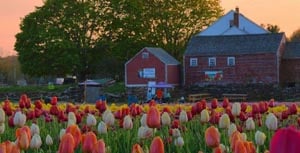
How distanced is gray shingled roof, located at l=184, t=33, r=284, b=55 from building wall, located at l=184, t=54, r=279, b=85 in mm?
600

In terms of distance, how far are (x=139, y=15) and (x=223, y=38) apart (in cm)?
1276

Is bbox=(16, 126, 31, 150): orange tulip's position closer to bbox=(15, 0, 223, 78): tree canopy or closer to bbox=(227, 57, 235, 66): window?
bbox=(227, 57, 235, 66): window

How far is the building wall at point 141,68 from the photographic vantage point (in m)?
63.9

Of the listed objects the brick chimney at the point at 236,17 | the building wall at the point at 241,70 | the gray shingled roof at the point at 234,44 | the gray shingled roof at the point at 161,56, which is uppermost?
the brick chimney at the point at 236,17

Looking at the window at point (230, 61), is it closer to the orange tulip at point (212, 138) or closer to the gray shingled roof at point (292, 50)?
the gray shingled roof at point (292, 50)

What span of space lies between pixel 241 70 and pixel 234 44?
3483mm

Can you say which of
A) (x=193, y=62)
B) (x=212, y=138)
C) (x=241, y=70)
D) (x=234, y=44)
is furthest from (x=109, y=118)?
(x=234, y=44)

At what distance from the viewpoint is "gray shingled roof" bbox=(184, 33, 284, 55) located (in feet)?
207

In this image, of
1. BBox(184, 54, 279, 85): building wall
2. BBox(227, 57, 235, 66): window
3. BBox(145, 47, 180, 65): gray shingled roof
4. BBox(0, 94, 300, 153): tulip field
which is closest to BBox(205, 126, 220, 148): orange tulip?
BBox(0, 94, 300, 153): tulip field

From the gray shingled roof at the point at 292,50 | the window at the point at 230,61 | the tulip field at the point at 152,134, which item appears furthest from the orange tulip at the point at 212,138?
the gray shingled roof at the point at 292,50

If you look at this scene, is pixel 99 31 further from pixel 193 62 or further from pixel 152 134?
pixel 152 134

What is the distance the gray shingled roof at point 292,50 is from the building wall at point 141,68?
1221 centimetres

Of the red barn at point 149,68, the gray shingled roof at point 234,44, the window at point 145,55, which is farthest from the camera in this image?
the window at point 145,55

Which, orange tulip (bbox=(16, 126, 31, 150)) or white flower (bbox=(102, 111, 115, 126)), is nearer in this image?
orange tulip (bbox=(16, 126, 31, 150))
